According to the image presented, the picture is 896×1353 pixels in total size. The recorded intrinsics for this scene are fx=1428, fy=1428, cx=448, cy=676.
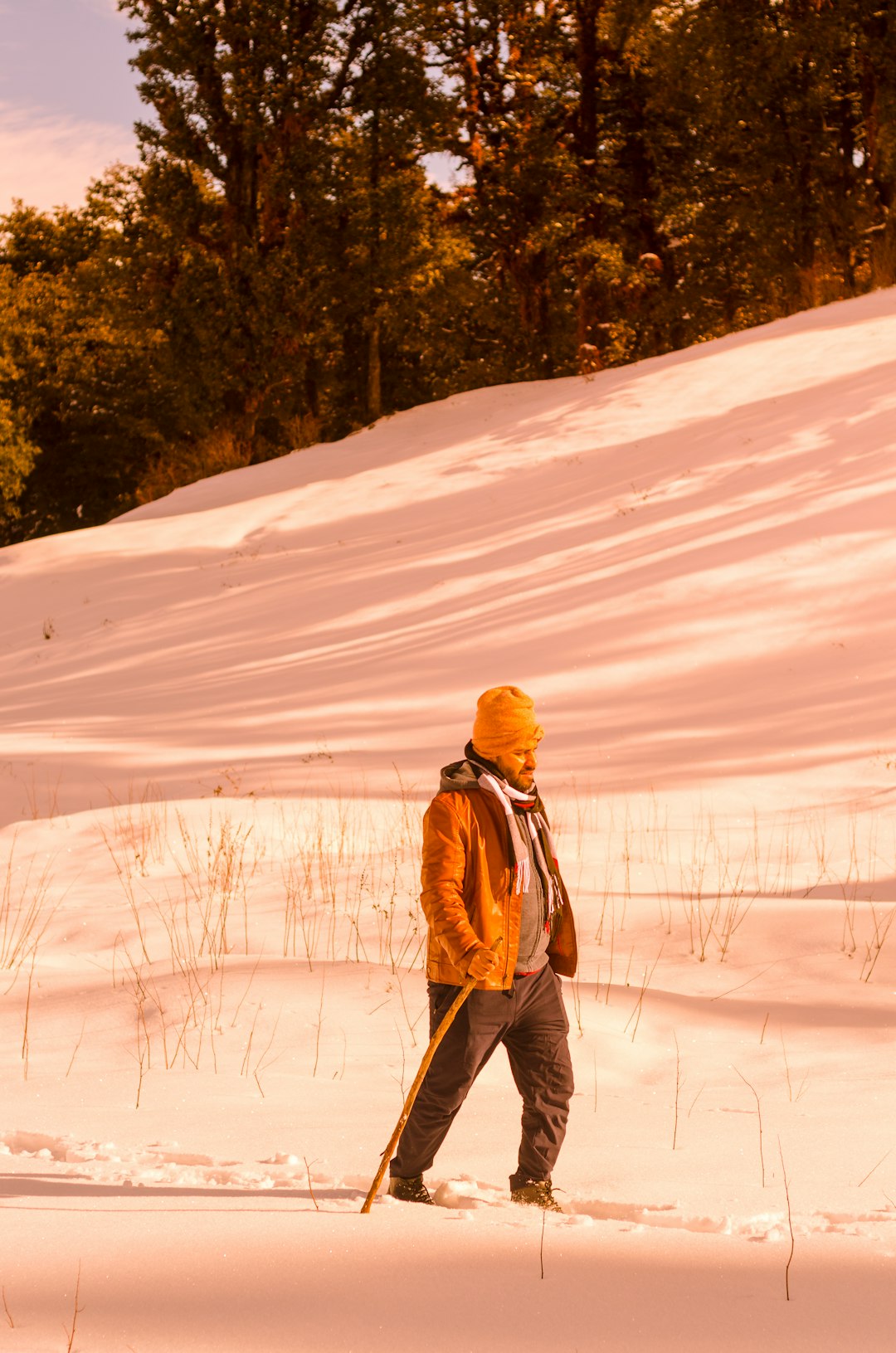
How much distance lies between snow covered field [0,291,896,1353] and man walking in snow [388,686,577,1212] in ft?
0.66

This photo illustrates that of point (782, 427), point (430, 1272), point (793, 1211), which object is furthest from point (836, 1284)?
point (782, 427)

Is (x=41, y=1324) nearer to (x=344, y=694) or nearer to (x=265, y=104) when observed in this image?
(x=344, y=694)

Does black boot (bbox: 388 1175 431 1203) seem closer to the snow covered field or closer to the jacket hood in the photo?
the snow covered field

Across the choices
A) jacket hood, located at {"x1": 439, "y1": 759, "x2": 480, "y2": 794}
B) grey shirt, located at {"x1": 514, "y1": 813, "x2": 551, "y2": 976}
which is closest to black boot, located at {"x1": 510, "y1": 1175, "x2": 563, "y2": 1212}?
grey shirt, located at {"x1": 514, "y1": 813, "x2": 551, "y2": 976}

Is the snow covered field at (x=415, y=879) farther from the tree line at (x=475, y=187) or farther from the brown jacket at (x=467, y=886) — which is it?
the tree line at (x=475, y=187)

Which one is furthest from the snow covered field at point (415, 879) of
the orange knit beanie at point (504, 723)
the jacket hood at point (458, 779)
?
the orange knit beanie at point (504, 723)

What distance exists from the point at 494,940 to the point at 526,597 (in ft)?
37.1

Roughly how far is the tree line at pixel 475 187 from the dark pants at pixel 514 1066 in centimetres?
2193

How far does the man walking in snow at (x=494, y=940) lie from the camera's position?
3.48 metres

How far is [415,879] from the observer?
7.71m

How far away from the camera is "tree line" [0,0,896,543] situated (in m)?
25.8

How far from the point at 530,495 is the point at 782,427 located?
10.6ft

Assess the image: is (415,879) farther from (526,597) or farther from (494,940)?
(526,597)

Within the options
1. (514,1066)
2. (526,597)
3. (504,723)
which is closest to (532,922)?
(514,1066)
